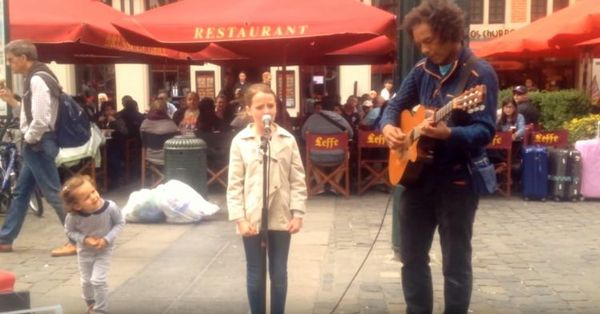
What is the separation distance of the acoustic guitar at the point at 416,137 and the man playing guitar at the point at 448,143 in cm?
2

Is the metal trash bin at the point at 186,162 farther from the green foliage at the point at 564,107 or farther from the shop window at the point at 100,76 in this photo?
the shop window at the point at 100,76

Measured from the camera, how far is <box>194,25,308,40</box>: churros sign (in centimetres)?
929

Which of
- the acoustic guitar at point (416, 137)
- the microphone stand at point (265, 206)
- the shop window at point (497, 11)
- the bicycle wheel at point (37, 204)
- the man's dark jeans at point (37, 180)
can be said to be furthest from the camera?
the shop window at point (497, 11)

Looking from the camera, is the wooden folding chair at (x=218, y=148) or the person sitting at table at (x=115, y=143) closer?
the wooden folding chair at (x=218, y=148)

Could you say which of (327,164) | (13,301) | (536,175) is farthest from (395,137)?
(536,175)

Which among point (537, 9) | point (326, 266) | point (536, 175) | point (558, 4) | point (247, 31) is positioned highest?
point (558, 4)

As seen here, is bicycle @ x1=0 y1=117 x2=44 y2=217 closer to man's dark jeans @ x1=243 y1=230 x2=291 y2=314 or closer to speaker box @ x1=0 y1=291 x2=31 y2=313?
man's dark jeans @ x1=243 y1=230 x2=291 y2=314

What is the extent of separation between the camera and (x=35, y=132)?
6.75 meters

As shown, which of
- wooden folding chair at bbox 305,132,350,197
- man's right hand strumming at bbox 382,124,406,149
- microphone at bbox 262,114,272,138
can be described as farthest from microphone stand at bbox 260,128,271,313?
wooden folding chair at bbox 305,132,350,197

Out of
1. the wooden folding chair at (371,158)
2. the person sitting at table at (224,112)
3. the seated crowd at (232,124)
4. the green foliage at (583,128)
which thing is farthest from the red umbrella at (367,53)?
the green foliage at (583,128)

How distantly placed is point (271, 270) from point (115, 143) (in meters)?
8.17

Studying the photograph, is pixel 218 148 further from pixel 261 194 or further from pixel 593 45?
pixel 261 194

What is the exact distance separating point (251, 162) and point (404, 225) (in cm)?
96

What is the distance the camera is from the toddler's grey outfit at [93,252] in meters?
5.20
